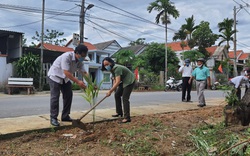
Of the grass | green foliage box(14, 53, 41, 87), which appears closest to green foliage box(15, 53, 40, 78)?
green foliage box(14, 53, 41, 87)

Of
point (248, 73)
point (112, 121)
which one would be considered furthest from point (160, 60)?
point (112, 121)

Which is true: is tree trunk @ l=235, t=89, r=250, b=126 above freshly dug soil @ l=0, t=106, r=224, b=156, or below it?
above

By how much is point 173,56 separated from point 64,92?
2664 centimetres

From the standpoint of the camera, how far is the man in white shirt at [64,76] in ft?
14.3

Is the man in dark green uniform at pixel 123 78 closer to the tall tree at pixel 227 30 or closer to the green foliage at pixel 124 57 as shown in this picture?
the green foliage at pixel 124 57

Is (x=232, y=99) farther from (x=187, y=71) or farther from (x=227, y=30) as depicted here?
(x=227, y=30)

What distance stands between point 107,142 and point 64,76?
5.33ft

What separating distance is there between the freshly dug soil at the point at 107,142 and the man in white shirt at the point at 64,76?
456 millimetres

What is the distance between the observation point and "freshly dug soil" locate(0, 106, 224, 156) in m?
3.20

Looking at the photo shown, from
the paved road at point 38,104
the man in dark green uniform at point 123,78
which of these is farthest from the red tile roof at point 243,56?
the man in dark green uniform at point 123,78

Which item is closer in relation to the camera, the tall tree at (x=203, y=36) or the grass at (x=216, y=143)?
the grass at (x=216, y=143)

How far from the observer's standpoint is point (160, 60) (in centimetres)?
3020

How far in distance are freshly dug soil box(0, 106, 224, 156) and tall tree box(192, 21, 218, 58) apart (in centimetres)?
3183

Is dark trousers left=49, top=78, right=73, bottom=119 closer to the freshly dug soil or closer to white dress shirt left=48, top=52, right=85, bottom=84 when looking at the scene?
white dress shirt left=48, top=52, right=85, bottom=84
